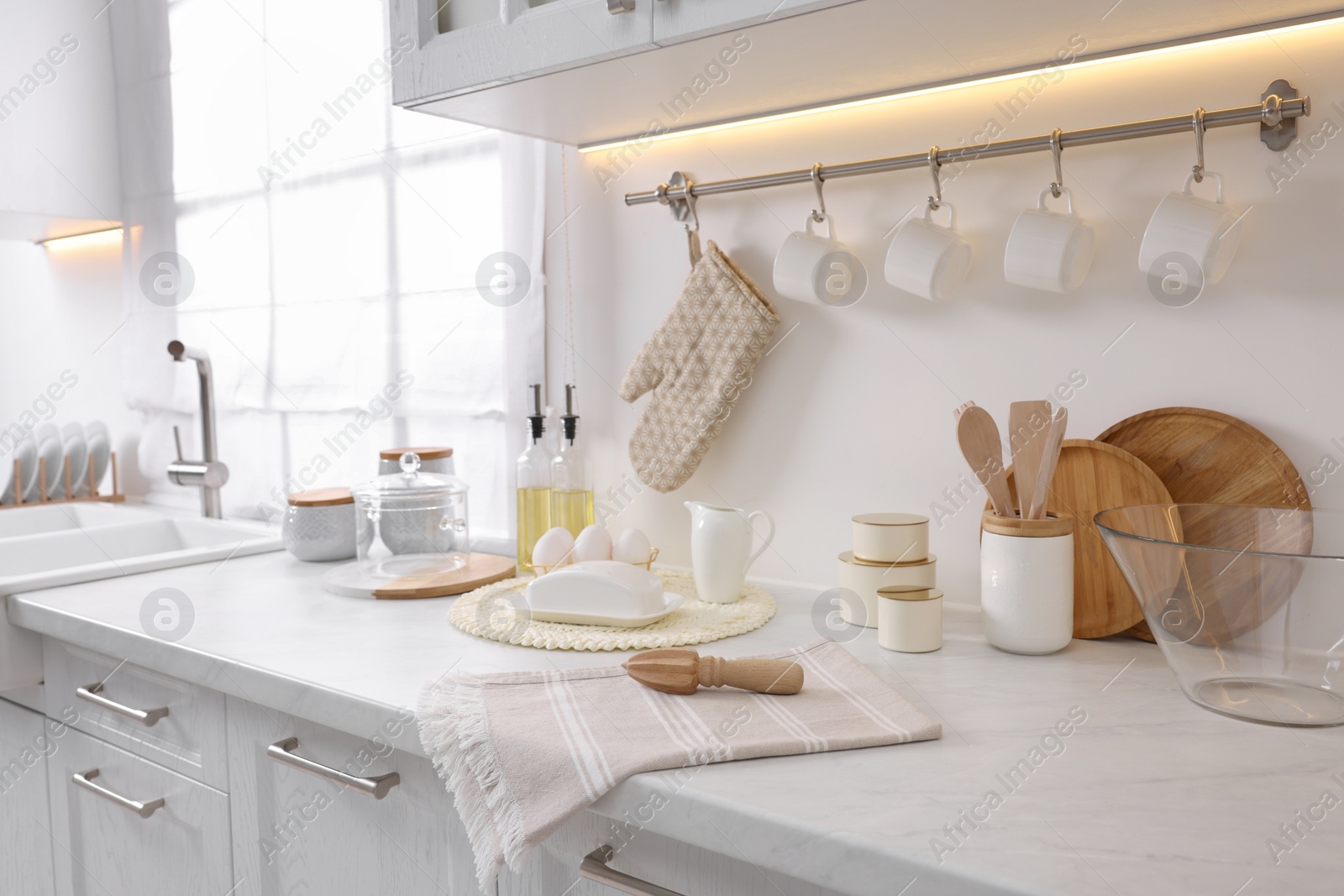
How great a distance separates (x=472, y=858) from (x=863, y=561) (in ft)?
1.84

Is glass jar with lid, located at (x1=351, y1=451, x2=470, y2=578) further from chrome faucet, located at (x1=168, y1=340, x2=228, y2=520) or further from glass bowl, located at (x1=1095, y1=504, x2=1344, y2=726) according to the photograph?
glass bowl, located at (x1=1095, y1=504, x2=1344, y2=726)

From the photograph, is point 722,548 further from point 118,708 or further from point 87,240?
point 87,240

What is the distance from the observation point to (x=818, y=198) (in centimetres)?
131

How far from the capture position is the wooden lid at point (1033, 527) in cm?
102

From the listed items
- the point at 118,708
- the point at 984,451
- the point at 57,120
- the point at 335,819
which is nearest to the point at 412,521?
the point at 118,708

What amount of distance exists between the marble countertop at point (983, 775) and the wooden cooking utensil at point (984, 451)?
0.17 meters

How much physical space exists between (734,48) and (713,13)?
0.09 meters

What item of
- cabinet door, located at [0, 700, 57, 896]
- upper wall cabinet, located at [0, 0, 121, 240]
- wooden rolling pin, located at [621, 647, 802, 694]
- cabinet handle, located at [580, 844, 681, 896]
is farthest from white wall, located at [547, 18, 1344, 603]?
upper wall cabinet, located at [0, 0, 121, 240]

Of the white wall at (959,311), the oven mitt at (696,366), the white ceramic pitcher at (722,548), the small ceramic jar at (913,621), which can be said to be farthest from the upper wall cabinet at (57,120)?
the small ceramic jar at (913,621)

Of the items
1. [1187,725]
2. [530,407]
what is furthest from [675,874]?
[530,407]

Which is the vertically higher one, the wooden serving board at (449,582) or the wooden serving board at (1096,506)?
the wooden serving board at (1096,506)

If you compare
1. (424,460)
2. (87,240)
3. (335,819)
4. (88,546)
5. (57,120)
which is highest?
(57,120)

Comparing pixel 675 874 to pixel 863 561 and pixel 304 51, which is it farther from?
pixel 304 51

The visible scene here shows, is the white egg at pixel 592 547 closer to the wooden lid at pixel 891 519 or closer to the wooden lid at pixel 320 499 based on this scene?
the wooden lid at pixel 891 519
